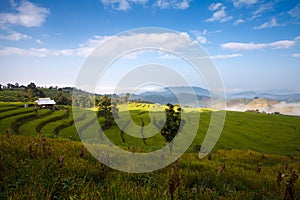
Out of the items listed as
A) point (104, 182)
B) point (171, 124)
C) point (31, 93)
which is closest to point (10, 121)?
point (171, 124)

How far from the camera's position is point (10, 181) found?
379cm

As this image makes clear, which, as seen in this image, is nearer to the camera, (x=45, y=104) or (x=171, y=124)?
(x=171, y=124)

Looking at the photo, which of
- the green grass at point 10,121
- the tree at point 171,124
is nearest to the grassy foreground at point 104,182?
the tree at point 171,124

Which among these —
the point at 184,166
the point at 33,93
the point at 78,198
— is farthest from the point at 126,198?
the point at 33,93

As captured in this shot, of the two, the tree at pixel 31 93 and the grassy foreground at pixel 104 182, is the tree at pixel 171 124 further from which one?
the tree at pixel 31 93

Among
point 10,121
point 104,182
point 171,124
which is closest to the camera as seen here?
point 104,182

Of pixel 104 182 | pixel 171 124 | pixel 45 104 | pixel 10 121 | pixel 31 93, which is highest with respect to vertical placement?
pixel 31 93

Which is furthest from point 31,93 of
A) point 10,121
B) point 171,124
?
point 171,124

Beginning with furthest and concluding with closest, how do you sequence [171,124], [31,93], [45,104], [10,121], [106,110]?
[31,93] < [45,104] < [106,110] < [10,121] < [171,124]

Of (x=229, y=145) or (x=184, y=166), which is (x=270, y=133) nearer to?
(x=229, y=145)

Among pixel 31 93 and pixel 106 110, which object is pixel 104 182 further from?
pixel 31 93

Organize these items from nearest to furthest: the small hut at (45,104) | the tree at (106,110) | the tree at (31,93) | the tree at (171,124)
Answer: the tree at (171,124) < the tree at (106,110) < the small hut at (45,104) < the tree at (31,93)

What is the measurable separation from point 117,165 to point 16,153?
2.61m

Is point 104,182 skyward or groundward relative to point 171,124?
skyward
